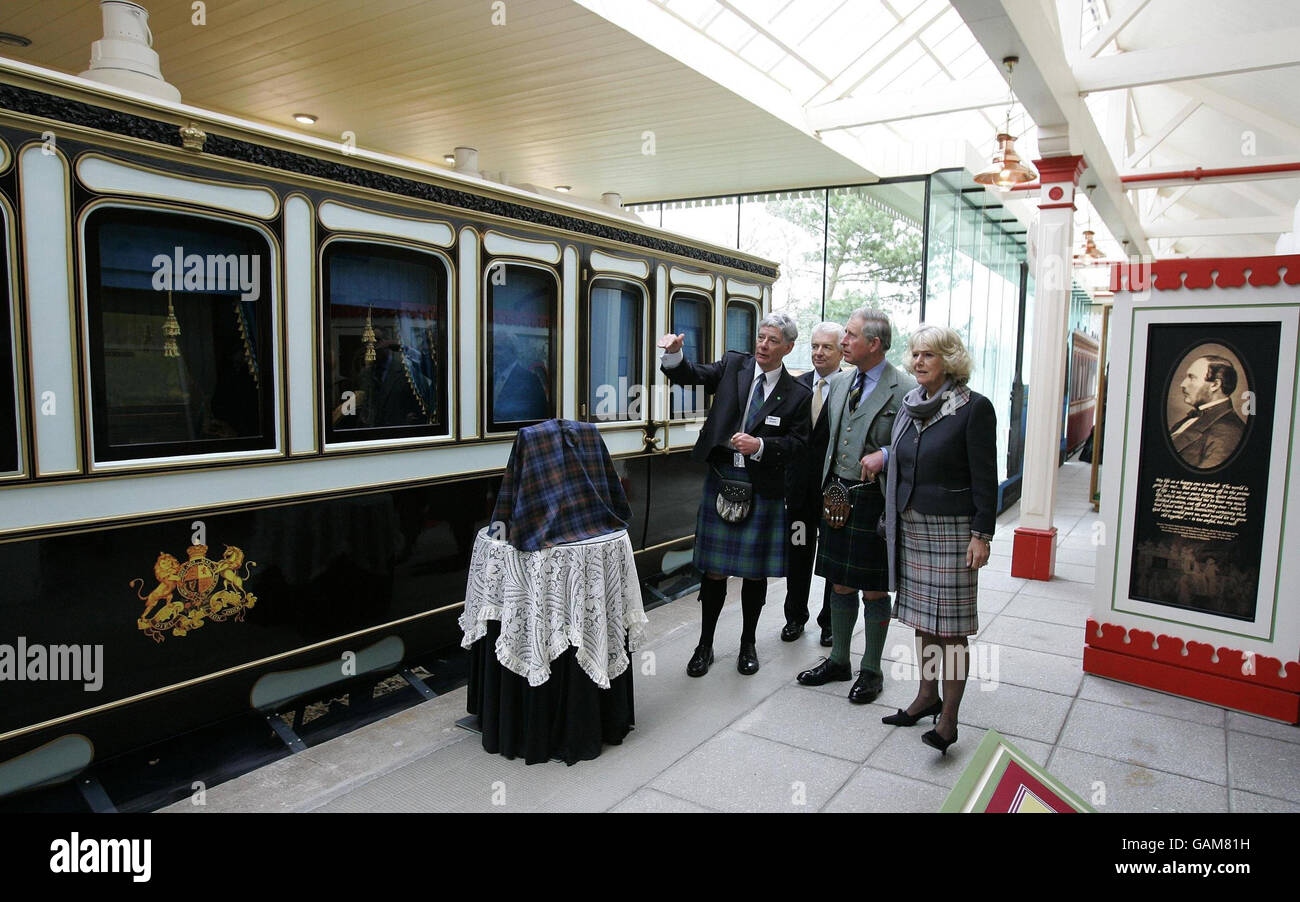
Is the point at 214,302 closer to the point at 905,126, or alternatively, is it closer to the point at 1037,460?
the point at 1037,460

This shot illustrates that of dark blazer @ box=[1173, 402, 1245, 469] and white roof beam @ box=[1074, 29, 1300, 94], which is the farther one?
white roof beam @ box=[1074, 29, 1300, 94]

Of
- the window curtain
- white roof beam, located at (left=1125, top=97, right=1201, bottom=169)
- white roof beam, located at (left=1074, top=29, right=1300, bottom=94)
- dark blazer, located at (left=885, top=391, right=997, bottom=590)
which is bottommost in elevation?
dark blazer, located at (left=885, top=391, right=997, bottom=590)

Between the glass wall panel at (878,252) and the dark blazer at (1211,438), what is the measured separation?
524cm

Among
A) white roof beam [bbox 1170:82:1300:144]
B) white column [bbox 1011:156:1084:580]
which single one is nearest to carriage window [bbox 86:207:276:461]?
white column [bbox 1011:156:1084:580]

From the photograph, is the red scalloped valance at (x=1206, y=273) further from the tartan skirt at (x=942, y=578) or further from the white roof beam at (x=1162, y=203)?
the white roof beam at (x=1162, y=203)

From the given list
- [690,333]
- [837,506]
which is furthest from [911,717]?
[690,333]

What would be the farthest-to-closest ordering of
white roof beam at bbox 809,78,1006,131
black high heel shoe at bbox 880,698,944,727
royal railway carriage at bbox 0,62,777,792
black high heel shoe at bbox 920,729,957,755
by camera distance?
white roof beam at bbox 809,78,1006,131
black high heel shoe at bbox 880,698,944,727
black high heel shoe at bbox 920,729,957,755
royal railway carriage at bbox 0,62,777,792

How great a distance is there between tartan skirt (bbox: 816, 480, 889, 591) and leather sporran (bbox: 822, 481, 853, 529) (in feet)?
0.07

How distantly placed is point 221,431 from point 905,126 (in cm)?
862

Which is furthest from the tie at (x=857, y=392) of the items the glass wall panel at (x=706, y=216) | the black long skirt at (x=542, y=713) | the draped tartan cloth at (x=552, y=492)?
the glass wall panel at (x=706, y=216)

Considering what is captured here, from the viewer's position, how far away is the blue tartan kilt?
4020 mm

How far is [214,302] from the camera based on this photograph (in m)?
3.22

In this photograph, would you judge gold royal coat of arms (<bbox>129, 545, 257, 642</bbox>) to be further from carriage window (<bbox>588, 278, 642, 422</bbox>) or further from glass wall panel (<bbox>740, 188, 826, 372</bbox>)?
glass wall panel (<bbox>740, 188, 826, 372</bbox>)

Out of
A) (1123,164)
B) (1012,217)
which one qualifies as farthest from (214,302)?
(1012,217)
